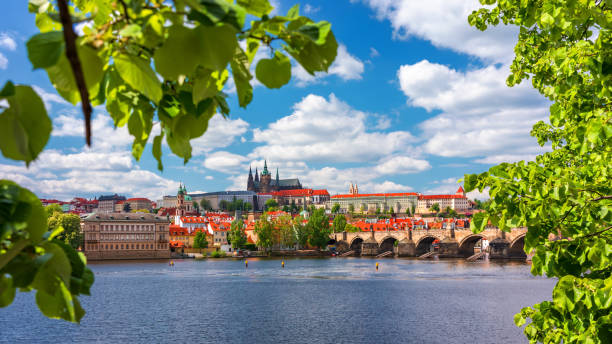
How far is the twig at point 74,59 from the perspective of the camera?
32.2 inches

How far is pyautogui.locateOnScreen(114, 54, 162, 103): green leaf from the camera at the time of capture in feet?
3.15

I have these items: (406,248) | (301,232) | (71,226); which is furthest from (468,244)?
(71,226)

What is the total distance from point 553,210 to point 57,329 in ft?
95.1

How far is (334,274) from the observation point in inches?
2232

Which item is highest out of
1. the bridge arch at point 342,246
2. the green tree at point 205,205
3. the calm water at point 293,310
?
the green tree at point 205,205

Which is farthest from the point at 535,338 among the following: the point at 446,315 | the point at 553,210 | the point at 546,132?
the point at 446,315

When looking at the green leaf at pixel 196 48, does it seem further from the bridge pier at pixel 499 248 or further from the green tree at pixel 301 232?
the green tree at pixel 301 232

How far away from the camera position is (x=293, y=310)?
1283 inches

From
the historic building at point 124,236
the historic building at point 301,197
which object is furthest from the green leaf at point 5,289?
the historic building at point 301,197

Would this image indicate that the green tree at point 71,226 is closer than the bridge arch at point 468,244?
Yes

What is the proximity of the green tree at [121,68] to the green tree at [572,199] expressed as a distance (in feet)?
10.5

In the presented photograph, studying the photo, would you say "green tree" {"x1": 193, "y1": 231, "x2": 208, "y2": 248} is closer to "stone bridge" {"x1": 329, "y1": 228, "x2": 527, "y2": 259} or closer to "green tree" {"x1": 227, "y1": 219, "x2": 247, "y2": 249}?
"green tree" {"x1": 227, "y1": 219, "x2": 247, "y2": 249}

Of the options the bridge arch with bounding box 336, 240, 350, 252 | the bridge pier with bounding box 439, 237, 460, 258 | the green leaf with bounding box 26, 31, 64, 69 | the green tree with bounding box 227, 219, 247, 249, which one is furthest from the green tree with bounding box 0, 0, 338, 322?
the bridge arch with bounding box 336, 240, 350, 252

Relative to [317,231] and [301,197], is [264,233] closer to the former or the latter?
[317,231]
